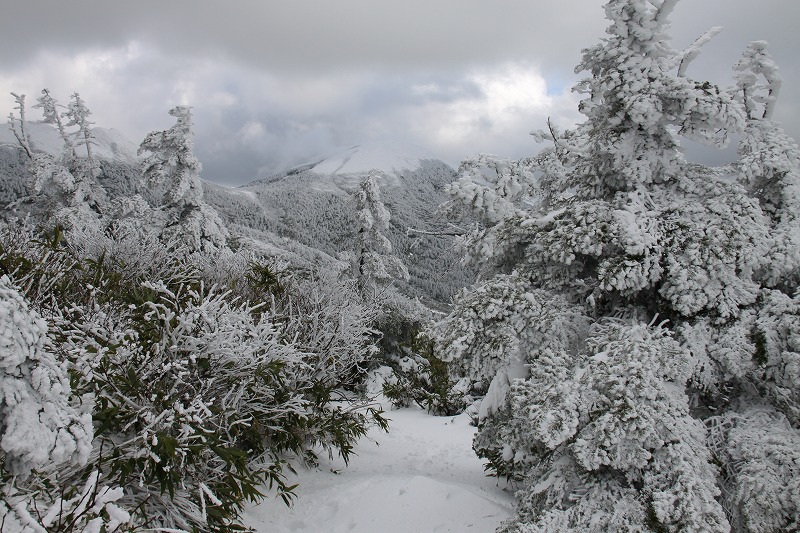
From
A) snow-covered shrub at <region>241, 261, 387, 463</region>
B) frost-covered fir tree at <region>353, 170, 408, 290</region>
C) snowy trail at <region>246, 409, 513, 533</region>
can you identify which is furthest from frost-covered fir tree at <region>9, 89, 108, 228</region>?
snowy trail at <region>246, 409, 513, 533</region>

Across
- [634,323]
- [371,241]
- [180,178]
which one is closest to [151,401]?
[634,323]

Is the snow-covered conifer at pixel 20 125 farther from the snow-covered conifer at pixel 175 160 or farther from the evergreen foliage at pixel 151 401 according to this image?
the evergreen foliage at pixel 151 401

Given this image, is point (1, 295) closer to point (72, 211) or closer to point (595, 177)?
point (595, 177)

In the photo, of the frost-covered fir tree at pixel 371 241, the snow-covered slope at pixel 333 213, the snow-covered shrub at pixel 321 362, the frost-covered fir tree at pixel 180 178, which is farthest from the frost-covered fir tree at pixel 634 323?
the snow-covered slope at pixel 333 213

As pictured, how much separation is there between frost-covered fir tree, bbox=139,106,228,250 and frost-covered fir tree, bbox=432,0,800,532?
10936 millimetres

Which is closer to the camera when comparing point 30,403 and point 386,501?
point 30,403

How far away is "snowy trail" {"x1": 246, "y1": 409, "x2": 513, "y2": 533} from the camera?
18.9 feet

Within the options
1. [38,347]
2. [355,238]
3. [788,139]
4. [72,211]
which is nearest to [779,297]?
[788,139]

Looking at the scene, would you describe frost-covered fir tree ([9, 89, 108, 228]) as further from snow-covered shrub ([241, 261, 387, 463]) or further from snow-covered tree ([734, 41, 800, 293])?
snow-covered tree ([734, 41, 800, 293])

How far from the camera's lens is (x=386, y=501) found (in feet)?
20.2

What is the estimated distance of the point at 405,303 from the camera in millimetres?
22609

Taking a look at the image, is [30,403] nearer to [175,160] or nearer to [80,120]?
[175,160]

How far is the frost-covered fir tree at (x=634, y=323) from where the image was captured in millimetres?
4195

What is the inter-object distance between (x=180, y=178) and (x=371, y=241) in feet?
27.8
